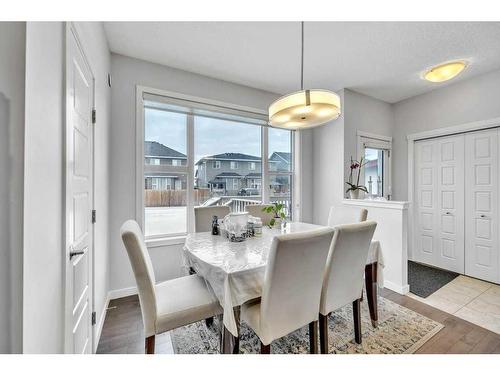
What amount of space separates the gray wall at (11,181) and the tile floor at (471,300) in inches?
124

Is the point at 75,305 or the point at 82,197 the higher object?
the point at 82,197

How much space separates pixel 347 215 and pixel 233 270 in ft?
5.16

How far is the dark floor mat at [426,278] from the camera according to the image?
2.61 meters

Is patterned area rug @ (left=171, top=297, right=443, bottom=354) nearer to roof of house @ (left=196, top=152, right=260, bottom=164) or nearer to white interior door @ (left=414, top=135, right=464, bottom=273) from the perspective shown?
white interior door @ (left=414, top=135, right=464, bottom=273)

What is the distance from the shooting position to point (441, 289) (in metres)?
2.64

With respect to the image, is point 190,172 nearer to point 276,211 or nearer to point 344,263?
point 276,211

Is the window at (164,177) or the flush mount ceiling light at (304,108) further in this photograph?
the window at (164,177)

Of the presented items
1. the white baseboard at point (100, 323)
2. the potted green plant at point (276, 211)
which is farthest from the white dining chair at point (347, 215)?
the white baseboard at point (100, 323)

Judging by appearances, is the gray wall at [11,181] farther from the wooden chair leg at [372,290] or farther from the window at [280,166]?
the window at [280,166]

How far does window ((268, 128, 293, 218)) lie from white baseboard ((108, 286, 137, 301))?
223 centimetres

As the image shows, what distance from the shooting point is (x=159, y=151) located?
9.01 feet
